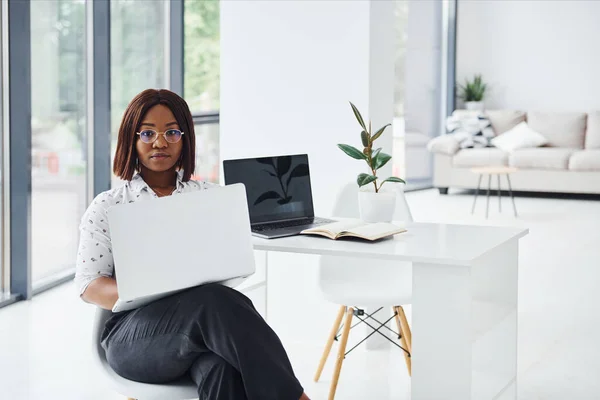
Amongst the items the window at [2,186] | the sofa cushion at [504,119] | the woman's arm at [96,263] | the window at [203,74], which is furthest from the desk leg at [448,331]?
the sofa cushion at [504,119]

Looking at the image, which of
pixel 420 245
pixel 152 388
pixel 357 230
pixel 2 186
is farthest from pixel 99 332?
pixel 2 186

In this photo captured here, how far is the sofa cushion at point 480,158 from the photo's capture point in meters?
8.75

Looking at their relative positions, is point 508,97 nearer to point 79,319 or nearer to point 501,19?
point 501,19

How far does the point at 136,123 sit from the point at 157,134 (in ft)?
0.21

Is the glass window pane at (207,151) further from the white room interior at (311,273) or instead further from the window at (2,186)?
the window at (2,186)

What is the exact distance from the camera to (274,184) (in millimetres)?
2789

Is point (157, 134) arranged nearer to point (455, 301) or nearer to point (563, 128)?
point (455, 301)

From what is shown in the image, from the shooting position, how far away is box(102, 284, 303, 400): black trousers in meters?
1.91

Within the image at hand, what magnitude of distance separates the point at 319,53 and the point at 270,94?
11.6 inches

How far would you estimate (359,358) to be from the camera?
3369 mm

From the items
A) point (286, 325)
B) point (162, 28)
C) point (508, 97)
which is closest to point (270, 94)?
point (286, 325)

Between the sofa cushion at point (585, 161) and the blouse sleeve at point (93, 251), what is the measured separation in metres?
6.93

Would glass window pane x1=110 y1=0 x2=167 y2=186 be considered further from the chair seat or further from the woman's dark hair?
the woman's dark hair

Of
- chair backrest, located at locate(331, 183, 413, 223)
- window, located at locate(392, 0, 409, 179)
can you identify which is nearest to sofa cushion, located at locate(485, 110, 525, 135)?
window, located at locate(392, 0, 409, 179)
